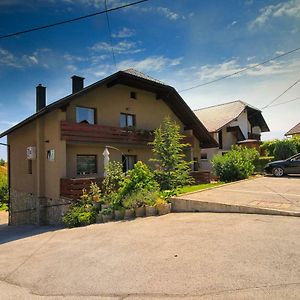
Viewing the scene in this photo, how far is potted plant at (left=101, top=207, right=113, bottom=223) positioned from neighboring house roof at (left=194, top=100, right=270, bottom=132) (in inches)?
825

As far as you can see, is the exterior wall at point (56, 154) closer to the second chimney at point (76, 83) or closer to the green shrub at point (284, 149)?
the second chimney at point (76, 83)

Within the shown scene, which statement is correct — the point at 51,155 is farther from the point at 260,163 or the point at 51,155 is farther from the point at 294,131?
the point at 294,131

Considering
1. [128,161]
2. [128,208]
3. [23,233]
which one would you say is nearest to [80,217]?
[128,208]

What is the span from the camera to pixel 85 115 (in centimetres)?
1711

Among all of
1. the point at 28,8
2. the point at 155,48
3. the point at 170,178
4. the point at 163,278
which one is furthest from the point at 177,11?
the point at 163,278

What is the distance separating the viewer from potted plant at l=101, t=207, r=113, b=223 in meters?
11.3

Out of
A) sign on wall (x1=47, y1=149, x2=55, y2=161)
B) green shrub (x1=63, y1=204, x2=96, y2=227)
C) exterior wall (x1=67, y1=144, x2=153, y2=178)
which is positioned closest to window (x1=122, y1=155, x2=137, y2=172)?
exterior wall (x1=67, y1=144, x2=153, y2=178)

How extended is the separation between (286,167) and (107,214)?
44.1ft

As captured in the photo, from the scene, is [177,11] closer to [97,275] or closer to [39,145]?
[97,275]

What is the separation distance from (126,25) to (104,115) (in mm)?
7294

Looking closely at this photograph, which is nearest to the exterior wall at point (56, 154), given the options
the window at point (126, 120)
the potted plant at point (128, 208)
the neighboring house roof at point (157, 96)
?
the neighboring house roof at point (157, 96)

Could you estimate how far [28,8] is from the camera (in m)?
10.1

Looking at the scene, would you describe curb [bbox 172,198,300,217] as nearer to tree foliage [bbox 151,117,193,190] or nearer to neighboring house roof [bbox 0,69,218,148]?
tree foliage [bbox 151,117,193,190]

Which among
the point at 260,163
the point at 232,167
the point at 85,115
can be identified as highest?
the point at 85,115
